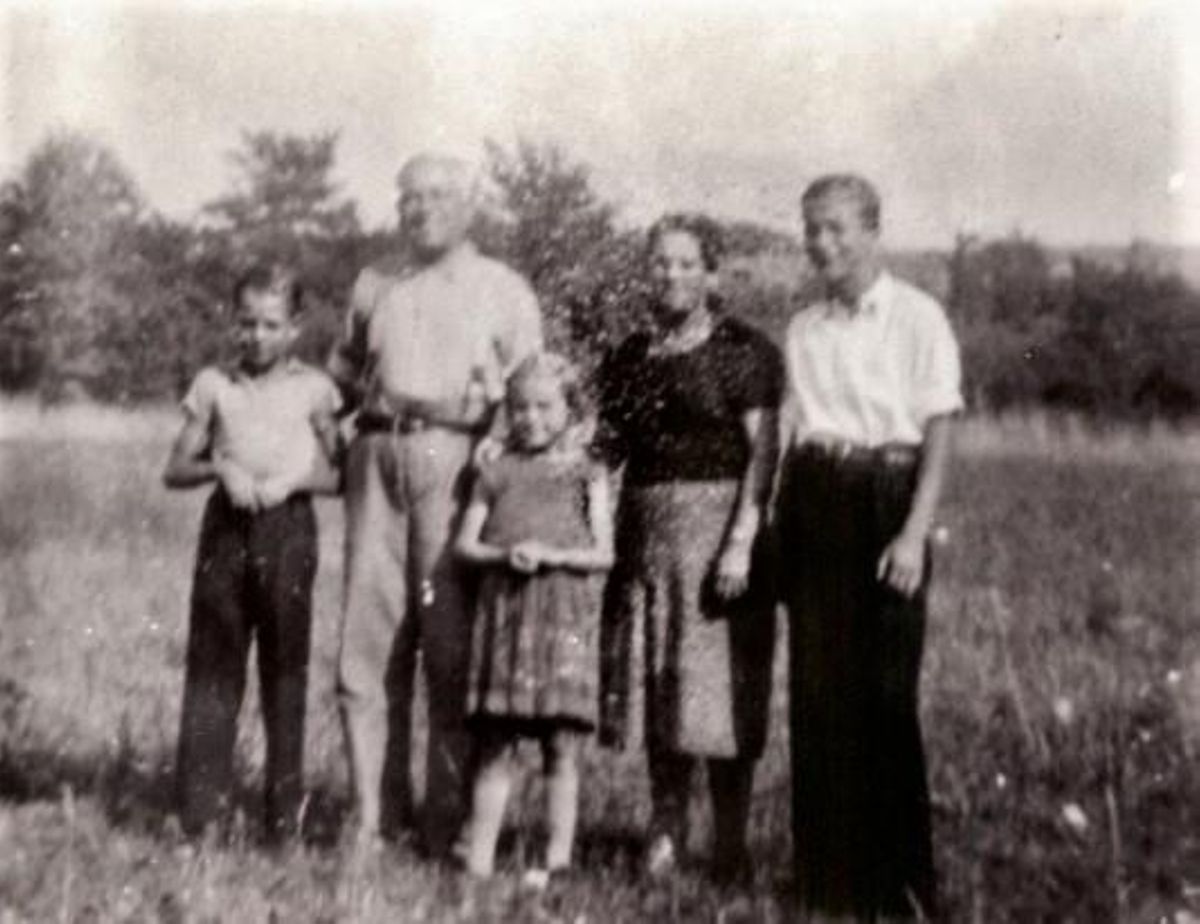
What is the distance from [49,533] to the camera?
3654 mm

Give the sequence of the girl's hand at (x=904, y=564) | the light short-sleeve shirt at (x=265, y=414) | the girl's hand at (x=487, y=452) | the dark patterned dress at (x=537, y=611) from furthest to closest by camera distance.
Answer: the light short-sleeve shirt at (x=265, y=414)
the girl's hand at (x=487, y=452)
the dark patterned dress at (x=537, y=611)
the girl's hand at (x=904, y=564)

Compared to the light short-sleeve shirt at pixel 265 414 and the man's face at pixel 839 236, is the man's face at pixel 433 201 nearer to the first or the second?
the light short-sleeve shirt at pixel 265 414

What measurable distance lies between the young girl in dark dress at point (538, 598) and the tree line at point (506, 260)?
0.64 feet

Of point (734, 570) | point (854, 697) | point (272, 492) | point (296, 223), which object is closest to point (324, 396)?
point (272, 492)

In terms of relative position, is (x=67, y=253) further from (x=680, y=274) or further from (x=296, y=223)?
(x=680, y=274)

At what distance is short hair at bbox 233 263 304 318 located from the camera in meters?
3.36

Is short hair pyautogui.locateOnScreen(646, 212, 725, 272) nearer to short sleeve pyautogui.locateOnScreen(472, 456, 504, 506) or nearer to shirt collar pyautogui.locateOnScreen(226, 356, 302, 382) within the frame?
short sleeve pyautogui.locateOnScreen(472, 456, 504, 506)

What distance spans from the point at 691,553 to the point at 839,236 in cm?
66

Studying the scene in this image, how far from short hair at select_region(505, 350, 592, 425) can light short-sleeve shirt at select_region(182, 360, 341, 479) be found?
1.40 ft

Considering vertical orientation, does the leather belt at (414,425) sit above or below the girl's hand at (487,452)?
above

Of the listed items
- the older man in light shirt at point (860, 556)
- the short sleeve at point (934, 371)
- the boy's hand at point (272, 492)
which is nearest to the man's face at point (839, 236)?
the older man in light shirt at point (860, 556)

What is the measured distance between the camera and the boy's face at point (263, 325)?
3.36 m

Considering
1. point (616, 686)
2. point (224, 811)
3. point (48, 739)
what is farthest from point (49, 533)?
point (616, 686)

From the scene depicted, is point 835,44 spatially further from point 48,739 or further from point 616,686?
point 48,739
